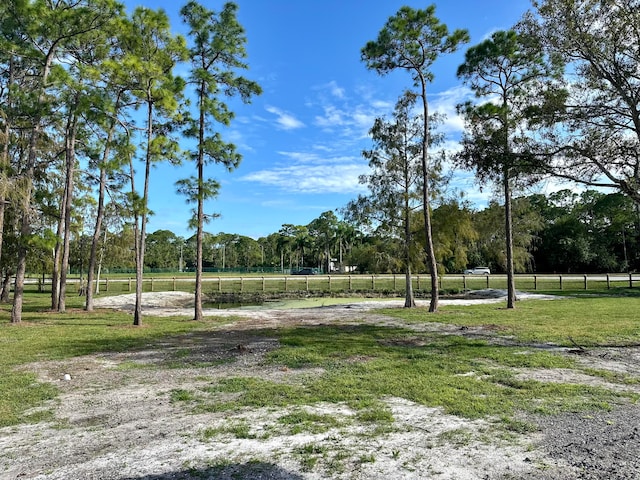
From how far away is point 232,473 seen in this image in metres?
3.26

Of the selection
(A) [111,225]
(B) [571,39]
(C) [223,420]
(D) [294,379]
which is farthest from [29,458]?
(A) [111,225]

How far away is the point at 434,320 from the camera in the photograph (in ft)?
43.1

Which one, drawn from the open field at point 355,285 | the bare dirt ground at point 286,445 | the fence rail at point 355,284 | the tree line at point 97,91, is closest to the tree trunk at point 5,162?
the tree line at point 97,91

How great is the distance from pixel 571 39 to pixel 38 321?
16.0 m

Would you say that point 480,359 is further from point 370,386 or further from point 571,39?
point 571,39

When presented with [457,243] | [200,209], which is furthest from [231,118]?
[457,243]

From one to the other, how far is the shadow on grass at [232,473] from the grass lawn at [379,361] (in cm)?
149

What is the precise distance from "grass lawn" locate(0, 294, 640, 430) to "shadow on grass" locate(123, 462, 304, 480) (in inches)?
58.6

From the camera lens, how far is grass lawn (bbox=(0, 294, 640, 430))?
5.07 m

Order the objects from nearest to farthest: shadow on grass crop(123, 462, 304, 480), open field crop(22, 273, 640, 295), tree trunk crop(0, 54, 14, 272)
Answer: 1. shadow on grass crop(123, 462, 304, 480)
2. tree trunk crop(0, 54, 14, 272)
3. open field crop(22, 273, 640, 295)

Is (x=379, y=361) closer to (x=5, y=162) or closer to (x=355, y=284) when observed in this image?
(x=5, y=162)

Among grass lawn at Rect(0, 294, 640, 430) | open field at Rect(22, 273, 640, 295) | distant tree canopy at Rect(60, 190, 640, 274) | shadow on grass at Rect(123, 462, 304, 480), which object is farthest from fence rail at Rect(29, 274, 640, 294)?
shadow on grass at Rect(123, 462, 304, 480)

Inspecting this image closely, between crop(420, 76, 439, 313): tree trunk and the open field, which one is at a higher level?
crop(420, 76, 439, 313): tree trunk

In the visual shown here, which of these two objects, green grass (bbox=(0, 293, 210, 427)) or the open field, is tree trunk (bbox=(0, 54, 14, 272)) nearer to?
green grass (bbox=(0, 293, 210, 427))
